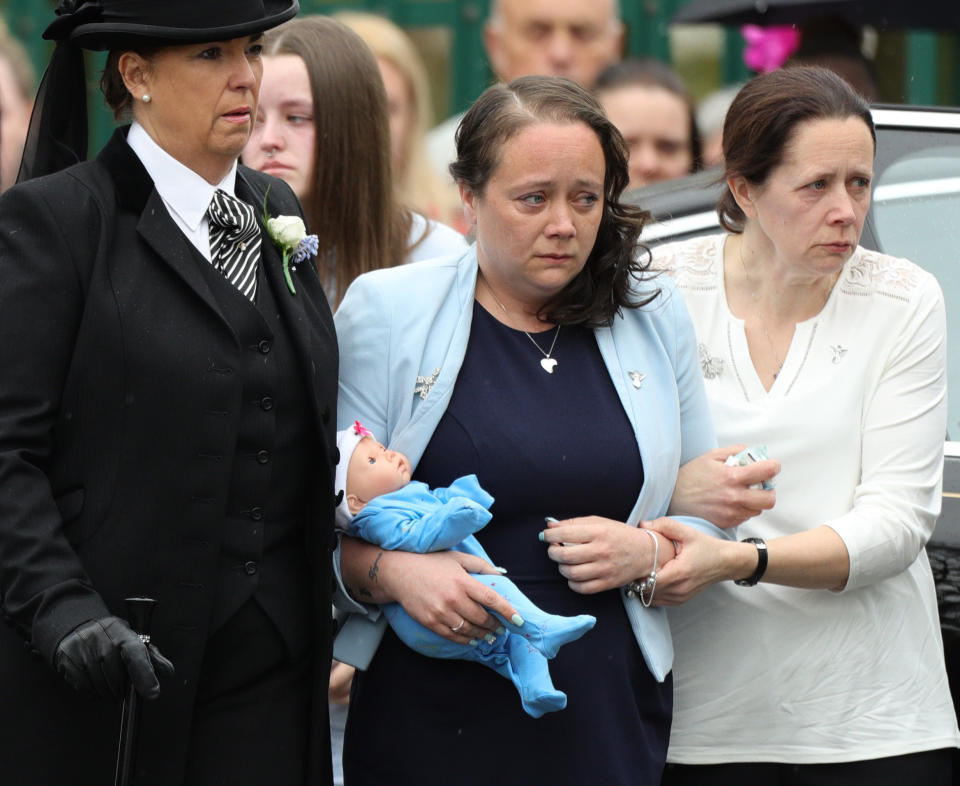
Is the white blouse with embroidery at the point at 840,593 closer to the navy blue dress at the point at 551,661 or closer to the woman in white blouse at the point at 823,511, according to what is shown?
the woman in white blouse at the point at 823,511

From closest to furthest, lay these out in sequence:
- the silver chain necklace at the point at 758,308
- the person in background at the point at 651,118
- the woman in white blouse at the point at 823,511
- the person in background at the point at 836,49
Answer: the woman in white blouse at the point at 823,511
the silver chain necklace at the point at 758,308
the person in background at the point at 651,118
the person in background at the point at 836,49

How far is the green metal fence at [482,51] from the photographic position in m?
9.03

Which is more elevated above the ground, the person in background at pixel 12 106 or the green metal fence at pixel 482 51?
the person in background at pixel 12 106

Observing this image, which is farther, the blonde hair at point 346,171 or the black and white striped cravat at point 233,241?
the blonde hair at point 346,171

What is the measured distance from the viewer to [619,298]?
11.2 feet

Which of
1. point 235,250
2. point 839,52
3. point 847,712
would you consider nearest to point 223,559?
point 235,250

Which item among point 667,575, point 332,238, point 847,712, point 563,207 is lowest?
point 847,712

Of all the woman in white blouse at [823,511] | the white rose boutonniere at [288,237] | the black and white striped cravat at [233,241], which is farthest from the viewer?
the woman in white blouse at [823,511]

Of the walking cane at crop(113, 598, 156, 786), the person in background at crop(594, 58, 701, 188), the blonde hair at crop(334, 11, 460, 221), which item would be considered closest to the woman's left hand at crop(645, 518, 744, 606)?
the walking cane at crop(113, 598, 156, 786)

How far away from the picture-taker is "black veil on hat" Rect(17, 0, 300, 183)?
9.71 feet

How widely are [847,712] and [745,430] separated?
2.02ft

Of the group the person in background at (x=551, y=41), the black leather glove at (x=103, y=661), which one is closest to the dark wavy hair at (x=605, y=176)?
the black leather glove at (x=103, y=661)

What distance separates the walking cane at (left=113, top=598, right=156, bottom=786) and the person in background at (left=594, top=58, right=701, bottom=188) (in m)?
3.49

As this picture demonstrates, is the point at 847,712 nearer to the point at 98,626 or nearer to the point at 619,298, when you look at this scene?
Result: the point at 619,298
